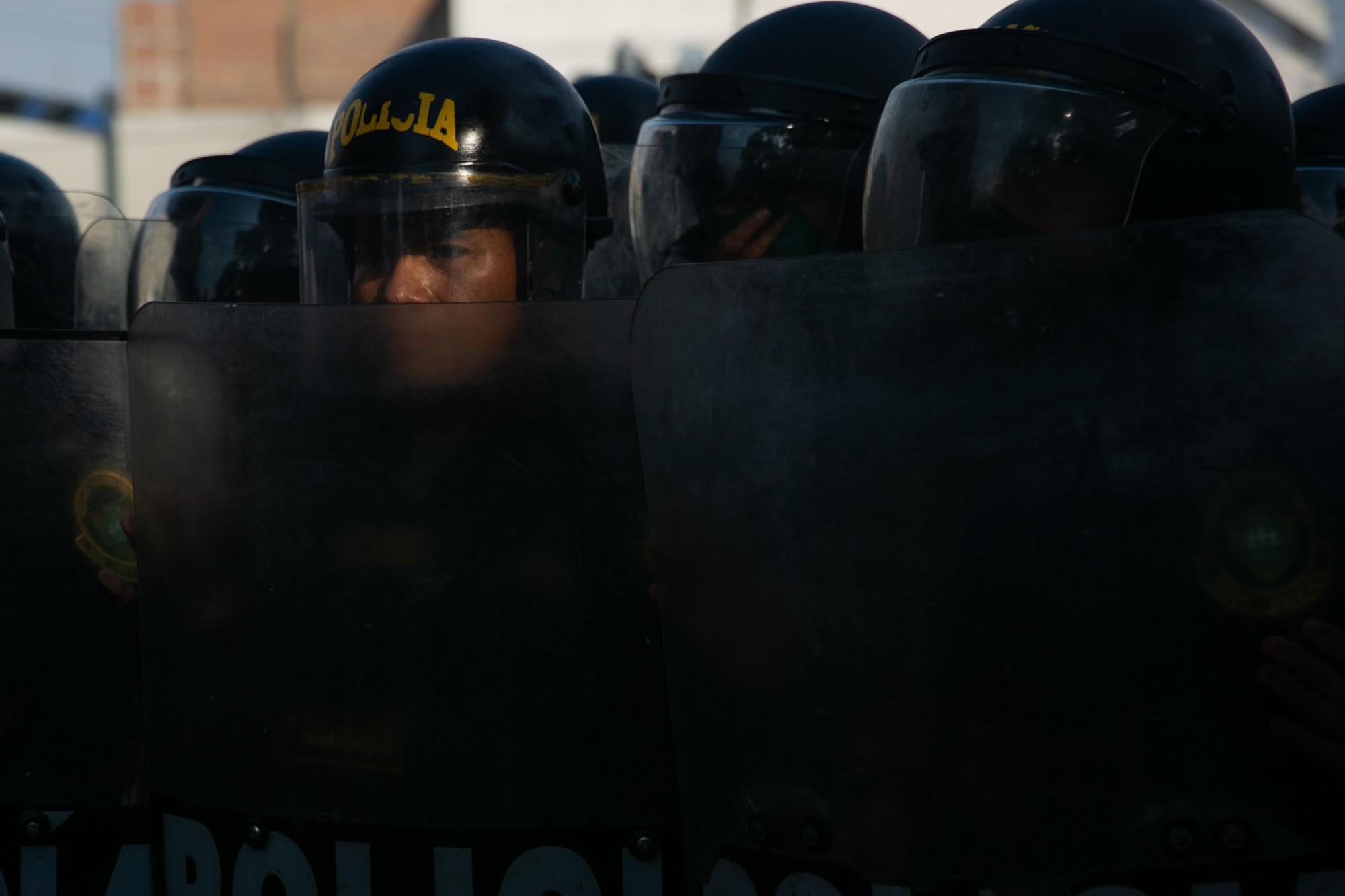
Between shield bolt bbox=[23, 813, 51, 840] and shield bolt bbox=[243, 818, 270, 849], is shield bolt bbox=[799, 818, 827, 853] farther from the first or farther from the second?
shield bolt bbox=[23, 813, 51, 840]

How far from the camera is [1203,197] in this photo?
190 centimetres

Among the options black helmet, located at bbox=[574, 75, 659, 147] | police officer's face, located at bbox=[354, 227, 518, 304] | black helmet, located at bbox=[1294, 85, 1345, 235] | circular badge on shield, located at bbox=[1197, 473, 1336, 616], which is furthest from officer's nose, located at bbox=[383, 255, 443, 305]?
black helmet, located at bbox=[574, 75, 659, 147]

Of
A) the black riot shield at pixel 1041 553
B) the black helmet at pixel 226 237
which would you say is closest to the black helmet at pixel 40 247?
the black helmet at pixel 226 237

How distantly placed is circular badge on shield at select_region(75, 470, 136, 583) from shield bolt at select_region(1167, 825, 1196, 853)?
1.36 meters

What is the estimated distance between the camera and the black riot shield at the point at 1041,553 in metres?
1.28

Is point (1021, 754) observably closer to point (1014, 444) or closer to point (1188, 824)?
point (1188, 824)

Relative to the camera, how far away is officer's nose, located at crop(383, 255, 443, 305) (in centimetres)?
219

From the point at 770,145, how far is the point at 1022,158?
889mm

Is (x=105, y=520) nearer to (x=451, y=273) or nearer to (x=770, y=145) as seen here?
(x=451, y=273)

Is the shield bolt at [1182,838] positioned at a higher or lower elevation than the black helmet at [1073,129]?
lower

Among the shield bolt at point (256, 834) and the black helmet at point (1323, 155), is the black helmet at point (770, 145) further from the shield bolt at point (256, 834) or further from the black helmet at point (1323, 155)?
the shield bolt at point (256, 834)

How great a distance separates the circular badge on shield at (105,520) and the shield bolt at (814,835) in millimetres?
1030

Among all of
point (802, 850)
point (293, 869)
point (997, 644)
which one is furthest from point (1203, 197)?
point (293, 869)

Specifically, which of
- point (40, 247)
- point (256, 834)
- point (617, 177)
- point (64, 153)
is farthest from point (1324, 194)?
point (64, 153)
